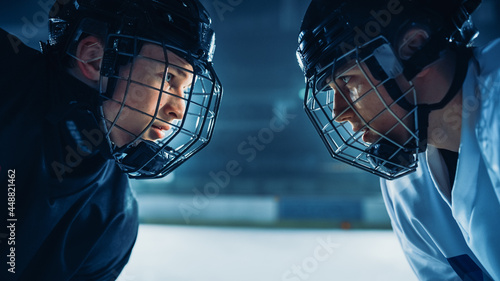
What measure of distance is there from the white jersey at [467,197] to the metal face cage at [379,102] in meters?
0.13

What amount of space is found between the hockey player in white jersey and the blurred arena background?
0.78 m

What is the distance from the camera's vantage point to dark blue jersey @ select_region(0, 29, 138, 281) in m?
0.87

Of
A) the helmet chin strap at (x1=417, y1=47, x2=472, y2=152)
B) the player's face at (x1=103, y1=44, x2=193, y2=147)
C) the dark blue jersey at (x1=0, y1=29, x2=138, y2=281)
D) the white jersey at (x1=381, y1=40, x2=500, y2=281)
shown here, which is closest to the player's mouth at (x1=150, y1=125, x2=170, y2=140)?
the player's face at (x1=103, y1=44, x2=193, y2=147)

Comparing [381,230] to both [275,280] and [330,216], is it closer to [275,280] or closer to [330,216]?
[330,216]

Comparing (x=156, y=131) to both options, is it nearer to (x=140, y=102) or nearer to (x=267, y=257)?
(x=140, y=102)

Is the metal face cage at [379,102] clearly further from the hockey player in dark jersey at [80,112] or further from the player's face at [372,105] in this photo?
the hockey player in dark jersey at [80,112]

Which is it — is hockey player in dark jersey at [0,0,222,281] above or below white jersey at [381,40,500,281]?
above

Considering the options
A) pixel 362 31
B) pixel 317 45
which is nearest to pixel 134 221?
pixel 317 45

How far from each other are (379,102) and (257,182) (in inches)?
90.8

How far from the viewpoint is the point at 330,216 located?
313 cm

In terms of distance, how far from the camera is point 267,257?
75.0 inches

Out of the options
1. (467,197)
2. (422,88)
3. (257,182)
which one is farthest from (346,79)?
(257,182)

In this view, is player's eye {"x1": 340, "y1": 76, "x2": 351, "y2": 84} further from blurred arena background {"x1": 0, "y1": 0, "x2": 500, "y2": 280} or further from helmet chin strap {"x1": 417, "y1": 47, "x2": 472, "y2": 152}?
blurred arena background {"x1": 0, "y1": 0, "x2": 500, "y2": 280}

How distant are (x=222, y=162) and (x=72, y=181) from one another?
7.12ft
